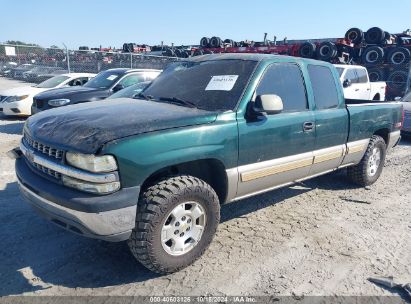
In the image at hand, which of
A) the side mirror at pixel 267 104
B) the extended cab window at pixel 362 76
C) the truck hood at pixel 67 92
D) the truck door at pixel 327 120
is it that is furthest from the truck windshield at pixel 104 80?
the extended cab window at pixel 362 76

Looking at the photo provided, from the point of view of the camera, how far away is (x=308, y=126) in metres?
4.07

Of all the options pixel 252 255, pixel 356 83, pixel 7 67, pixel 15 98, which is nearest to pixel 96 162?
pixel 252 255

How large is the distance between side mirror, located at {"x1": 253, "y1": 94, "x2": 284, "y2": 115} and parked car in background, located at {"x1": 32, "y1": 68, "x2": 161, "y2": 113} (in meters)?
5.75

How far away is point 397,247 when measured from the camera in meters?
3.75

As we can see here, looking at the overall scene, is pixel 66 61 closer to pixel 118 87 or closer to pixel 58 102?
pixel 118 87

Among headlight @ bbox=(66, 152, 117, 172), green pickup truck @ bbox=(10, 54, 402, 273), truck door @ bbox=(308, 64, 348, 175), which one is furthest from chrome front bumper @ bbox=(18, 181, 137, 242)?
truck door @ bbox=(308, 64, 348, 175)

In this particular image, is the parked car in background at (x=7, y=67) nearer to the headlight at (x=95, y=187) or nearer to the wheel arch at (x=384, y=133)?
the wheel arch at (x=384, y=133)

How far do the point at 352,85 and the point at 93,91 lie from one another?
25.2 feet

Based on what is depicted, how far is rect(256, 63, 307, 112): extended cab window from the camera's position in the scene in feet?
12.4

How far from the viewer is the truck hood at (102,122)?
8.95 feet

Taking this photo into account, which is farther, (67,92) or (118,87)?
(118,87)

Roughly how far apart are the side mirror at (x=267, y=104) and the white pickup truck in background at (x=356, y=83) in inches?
304

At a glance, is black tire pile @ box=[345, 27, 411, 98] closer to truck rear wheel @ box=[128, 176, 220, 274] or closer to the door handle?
the door handle

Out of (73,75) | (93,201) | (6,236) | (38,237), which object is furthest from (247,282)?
Result: (73,75)
